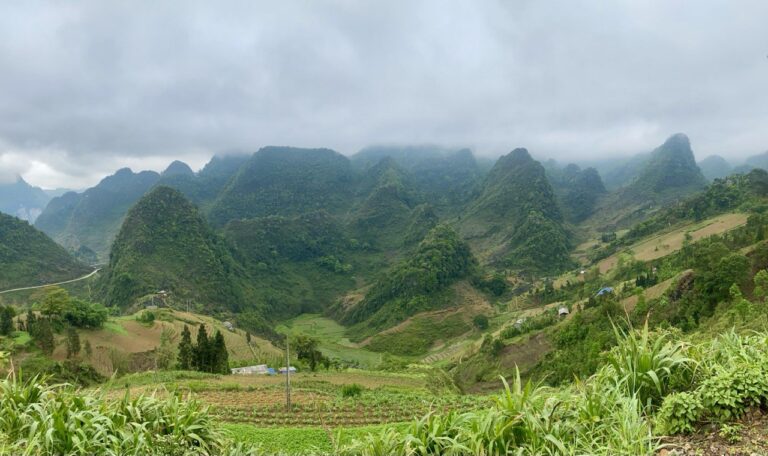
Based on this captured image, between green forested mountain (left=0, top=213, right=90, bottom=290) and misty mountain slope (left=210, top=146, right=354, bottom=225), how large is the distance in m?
59.2

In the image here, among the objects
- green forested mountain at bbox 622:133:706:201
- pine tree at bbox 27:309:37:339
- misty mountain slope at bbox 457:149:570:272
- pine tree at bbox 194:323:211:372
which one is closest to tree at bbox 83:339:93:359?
pine tree at bbox 27:309:37:339

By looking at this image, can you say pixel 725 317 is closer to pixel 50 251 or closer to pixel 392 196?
pixel 50 251

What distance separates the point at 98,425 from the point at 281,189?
579 feet

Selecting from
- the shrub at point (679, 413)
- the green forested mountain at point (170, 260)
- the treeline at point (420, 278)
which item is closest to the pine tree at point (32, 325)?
the green forested mountain at point (170, 260)

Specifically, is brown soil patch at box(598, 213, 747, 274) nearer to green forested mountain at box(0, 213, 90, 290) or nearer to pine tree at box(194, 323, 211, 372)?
pine tree at box(194, 323, 211, 372)

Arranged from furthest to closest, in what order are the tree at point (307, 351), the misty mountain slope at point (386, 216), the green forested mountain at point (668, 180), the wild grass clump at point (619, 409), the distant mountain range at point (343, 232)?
the misty mountain slope at point (386, 216) < the green forested mountain at point (668, 180) < the distant mountain range at point (343, 232) < the tree at point (307, 351) < the wild grass clump at point (619, 409)

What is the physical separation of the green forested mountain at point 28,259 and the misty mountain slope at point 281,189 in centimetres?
5920

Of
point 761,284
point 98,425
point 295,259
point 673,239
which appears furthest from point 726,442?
point 295,259

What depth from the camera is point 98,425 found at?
14.9 ft

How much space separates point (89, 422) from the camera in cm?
462

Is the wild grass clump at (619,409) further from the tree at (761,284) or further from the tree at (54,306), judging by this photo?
the tree at (54,306)

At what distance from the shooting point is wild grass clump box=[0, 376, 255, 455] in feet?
14.5

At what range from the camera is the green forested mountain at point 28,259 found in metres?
79.9

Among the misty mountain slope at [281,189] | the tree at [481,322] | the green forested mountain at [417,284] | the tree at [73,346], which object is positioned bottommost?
the tree at [481,322]
